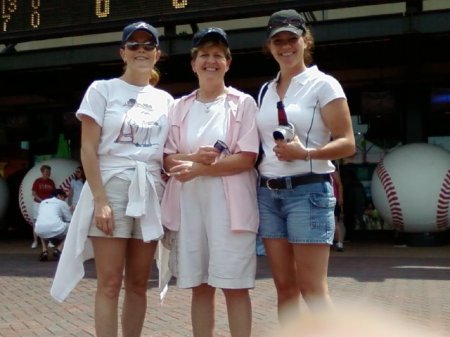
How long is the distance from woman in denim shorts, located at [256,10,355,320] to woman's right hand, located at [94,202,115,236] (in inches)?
29.2

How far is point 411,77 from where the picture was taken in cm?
1338

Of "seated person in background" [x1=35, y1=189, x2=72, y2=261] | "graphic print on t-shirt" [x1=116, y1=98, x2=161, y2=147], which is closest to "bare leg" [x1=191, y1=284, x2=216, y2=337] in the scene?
"graphic print on t-shirt" [x1=116, y1=98, x2=161, y2=147]

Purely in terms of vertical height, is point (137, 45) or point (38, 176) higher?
point (137, 45)

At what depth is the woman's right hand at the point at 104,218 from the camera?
10.1 feet

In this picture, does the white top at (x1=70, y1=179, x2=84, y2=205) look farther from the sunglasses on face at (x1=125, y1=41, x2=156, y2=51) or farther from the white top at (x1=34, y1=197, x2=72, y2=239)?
the sunglasses on face at (x1=125, y1=41, x2=156, y2=51)

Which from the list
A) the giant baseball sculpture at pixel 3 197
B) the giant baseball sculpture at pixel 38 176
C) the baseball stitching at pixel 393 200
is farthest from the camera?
the giant baseball sculpture at pixel 3 197

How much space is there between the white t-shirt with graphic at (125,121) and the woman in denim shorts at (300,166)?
Answer: 563 mm

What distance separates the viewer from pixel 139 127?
10.4ft

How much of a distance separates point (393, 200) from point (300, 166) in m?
8.76

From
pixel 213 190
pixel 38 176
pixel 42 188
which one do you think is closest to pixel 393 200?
pixel 42 188

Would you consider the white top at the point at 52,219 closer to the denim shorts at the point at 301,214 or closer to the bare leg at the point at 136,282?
the bare leg at the point at 136,282

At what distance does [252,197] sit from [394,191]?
8.62 meters

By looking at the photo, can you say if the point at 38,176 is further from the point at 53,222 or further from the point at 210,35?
the point at 210,35

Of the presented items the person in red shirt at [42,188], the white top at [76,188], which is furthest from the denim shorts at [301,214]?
the person in red shirt at [42,188]
